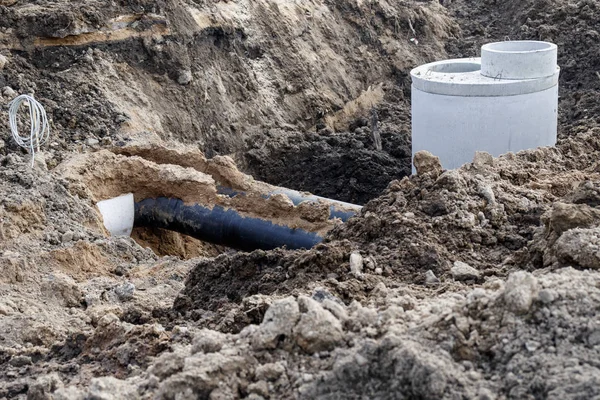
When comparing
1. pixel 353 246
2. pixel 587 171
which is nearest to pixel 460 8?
pixel 587 171

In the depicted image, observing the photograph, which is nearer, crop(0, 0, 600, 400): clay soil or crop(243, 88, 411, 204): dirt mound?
crop(0, 0, 600, 400): clay soil

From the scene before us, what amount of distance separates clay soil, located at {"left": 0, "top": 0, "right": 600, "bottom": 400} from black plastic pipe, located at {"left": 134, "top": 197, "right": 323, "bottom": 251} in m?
0.15

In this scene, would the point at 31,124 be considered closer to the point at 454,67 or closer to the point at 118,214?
the point at 118,214

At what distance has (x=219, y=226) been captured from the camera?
7219 millimetres

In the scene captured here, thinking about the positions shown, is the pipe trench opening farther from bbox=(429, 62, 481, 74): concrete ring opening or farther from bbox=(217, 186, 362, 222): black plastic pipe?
bbox=(429, 62, 481, 74): concrete ring opening

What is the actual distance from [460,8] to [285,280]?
10.6m

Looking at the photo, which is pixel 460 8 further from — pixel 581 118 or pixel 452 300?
pixel 452 300

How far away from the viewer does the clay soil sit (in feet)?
9.39

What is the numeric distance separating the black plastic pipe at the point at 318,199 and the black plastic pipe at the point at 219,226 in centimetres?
25

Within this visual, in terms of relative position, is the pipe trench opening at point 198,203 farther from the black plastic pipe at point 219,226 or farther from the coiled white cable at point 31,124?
the coiled white cable at point 31,124

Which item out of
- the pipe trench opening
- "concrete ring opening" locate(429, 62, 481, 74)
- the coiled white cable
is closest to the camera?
the coiled white cable

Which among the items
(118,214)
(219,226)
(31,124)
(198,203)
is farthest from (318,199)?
(31,124)

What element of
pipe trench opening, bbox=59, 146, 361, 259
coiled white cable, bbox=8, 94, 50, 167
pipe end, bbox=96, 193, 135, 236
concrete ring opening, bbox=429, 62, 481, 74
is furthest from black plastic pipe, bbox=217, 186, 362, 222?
concrete ring opening, bbox=429, 62, 481, 74

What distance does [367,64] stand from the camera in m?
11.4
